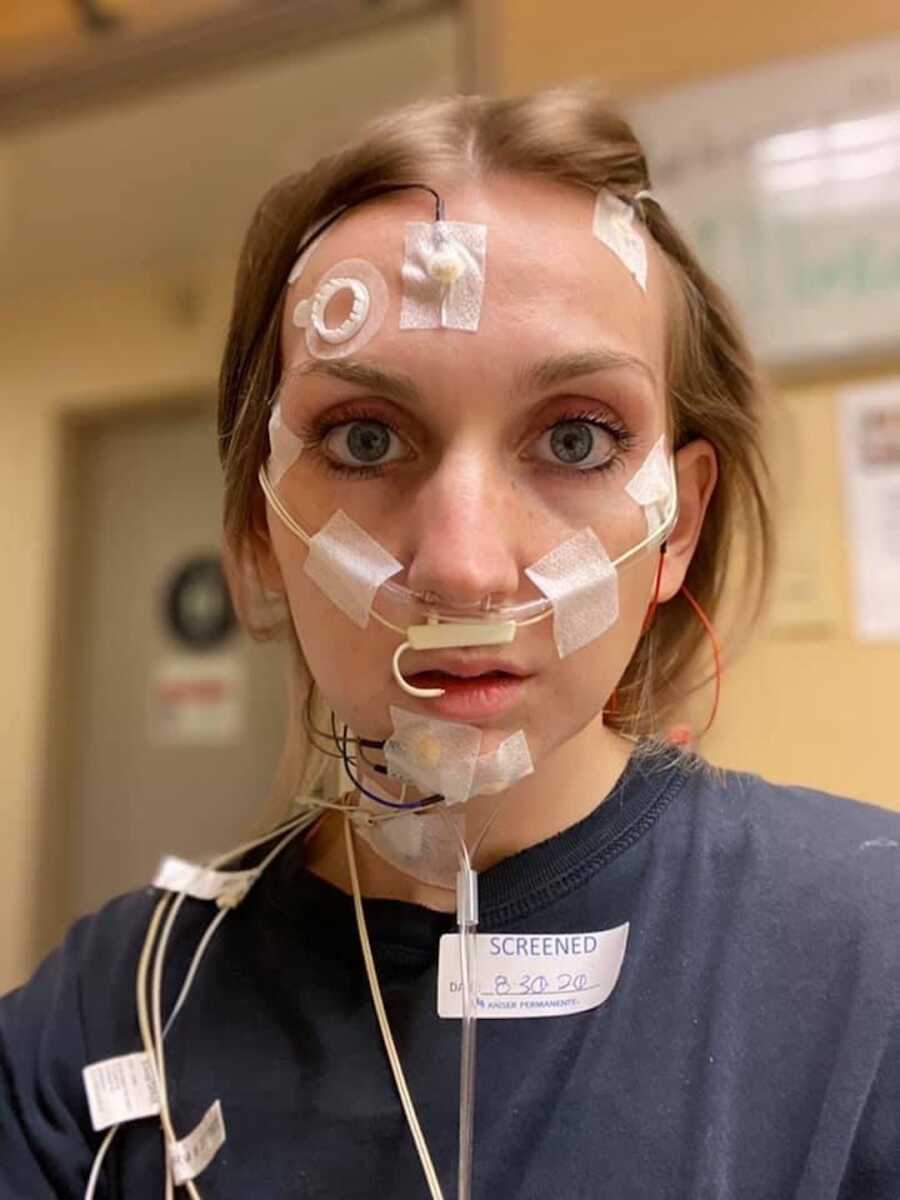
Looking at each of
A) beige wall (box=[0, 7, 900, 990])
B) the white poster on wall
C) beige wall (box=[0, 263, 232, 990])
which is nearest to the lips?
the white poster on wall

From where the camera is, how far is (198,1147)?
2.25 ft

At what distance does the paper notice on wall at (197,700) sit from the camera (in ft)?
6.65

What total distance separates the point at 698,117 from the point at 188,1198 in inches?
48.2

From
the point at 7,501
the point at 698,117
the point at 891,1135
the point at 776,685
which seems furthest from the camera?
the point at 7,501

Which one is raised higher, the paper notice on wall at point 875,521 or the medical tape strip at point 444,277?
the medical tape strip at point 444,277

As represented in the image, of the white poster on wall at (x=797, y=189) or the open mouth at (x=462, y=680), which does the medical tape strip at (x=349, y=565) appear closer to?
the open mouth at (x=462, y=680)

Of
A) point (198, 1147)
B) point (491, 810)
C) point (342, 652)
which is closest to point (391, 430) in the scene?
point (342, 652)

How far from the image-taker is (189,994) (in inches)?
29.4

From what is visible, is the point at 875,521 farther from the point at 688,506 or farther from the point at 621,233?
the point at 621,233

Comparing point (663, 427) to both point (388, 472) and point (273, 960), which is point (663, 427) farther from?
point (273, 960)

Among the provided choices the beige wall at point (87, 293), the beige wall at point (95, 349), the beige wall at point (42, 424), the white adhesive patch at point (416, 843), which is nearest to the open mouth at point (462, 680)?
the white adhesive patch at point (416, 843)

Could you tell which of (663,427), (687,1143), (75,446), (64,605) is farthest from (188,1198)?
(75,446)

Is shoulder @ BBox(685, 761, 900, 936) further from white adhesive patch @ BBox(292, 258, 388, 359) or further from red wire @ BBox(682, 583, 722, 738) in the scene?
white adhesive patch @ BBox(292, 258, 388, 359)

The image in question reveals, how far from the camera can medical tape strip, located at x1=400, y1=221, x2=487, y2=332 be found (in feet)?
1.97
